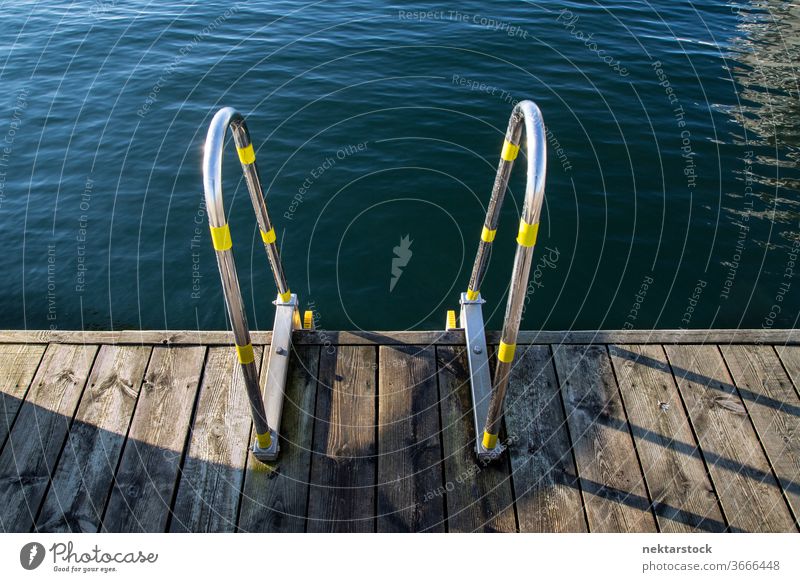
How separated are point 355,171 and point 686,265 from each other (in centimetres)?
431

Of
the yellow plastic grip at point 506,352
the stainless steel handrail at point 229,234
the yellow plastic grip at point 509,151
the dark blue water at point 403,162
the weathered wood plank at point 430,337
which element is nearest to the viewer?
the stainless steel handrail at point 229,234

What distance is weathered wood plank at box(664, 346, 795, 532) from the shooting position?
344cm

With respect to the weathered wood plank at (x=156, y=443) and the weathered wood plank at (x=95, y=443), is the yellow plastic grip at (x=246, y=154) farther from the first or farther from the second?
the weathered wood plank at (x=95, y=443)

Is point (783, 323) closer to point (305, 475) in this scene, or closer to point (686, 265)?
point (686, 265)

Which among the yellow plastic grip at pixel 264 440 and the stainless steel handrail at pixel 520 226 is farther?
the yellow plastic grip at pixel 264 440

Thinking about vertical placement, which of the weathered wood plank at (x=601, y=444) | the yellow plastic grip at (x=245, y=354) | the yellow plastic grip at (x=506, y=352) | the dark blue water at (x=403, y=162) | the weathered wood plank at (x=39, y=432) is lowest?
the dark blue water at (x=403, y=162)

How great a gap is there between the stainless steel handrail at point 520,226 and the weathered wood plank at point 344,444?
76 cm

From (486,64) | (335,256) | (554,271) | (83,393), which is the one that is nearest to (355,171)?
(335,256)

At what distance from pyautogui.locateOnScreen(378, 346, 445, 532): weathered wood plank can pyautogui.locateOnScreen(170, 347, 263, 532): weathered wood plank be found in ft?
2.82

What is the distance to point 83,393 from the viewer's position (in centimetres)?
416

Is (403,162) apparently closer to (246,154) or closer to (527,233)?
(246,154)

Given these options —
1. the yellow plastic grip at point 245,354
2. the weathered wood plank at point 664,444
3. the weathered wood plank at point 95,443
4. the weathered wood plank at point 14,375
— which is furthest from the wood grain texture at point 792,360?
the weathered wood plank at point 14,375

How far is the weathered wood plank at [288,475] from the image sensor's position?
3438 mm

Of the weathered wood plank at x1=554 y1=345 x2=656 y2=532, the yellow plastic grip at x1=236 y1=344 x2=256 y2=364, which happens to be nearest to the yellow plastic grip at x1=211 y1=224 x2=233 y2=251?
the yellow plastic grip at x1=236 y1=344 x2=256 y2=364
